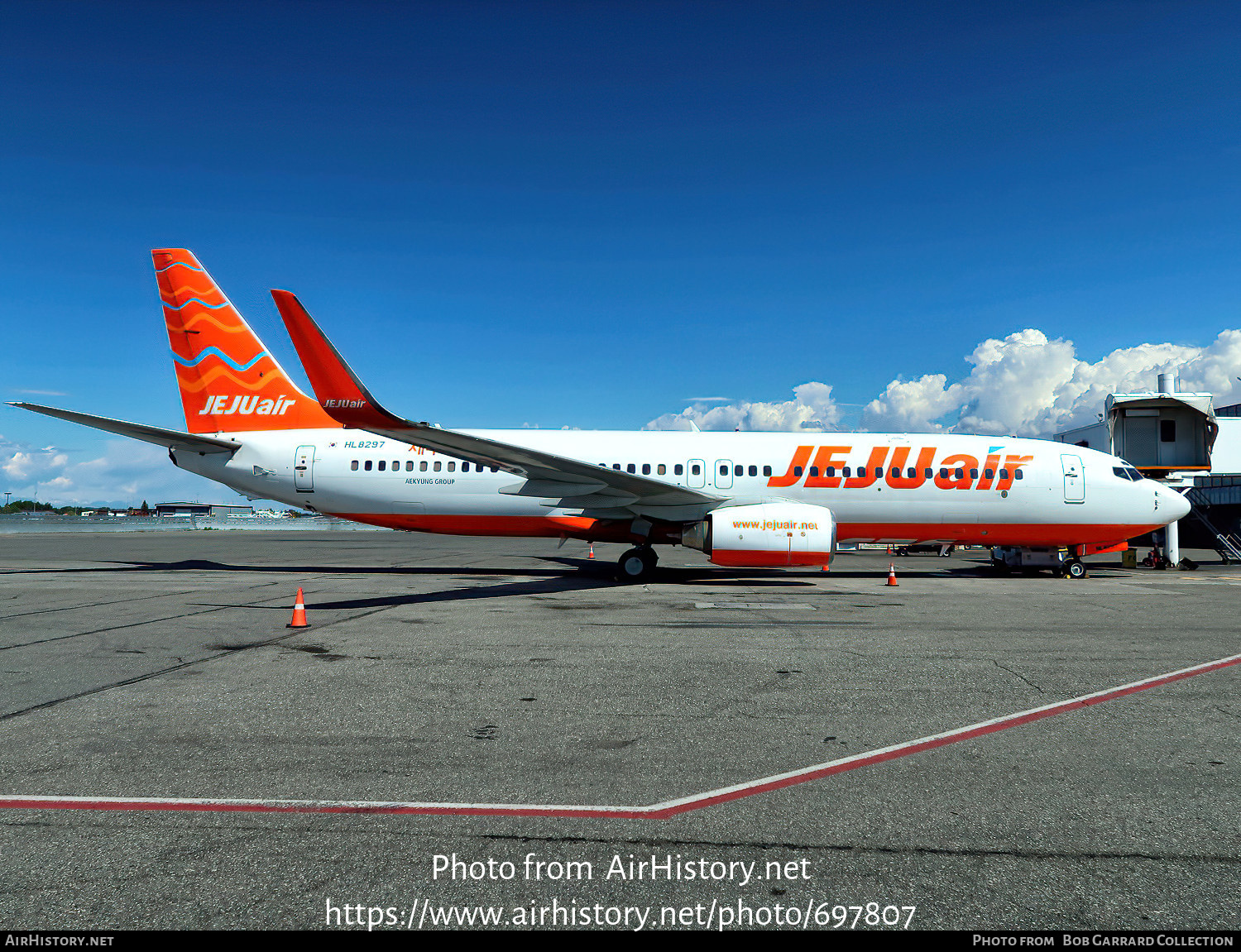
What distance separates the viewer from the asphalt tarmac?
3180mm

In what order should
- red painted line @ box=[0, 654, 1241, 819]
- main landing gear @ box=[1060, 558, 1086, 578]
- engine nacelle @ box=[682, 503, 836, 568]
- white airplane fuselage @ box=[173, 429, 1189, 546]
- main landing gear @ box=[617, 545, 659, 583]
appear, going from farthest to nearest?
main landing gear @ box=[1060, 558, 1086, 578] < white airplane fuselage @ box=[173, 429, 1189, 546] < main landing gear @ box=[617, 545, 659, 583] < engine nacelle @ box=[682, 503, 836, 568] < red painted line @ box=[0, 654, 1241, 819]

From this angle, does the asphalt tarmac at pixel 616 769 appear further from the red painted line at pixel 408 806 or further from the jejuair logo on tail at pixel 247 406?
the jejuair logo on tail at pixel 247 406

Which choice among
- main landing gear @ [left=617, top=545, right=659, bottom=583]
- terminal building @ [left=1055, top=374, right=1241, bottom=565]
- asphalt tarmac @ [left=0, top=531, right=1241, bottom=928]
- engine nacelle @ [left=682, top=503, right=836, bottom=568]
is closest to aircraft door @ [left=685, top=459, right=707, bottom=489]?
main landing gear @ [left=617, top=545, right=659, bottom=583]

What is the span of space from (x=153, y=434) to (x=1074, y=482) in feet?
78.8

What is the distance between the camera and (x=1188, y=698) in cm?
658

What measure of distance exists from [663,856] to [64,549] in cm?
3725

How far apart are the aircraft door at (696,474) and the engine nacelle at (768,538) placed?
258cm

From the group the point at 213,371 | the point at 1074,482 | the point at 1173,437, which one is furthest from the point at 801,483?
the point at 1173,437

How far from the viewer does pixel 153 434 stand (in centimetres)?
1845

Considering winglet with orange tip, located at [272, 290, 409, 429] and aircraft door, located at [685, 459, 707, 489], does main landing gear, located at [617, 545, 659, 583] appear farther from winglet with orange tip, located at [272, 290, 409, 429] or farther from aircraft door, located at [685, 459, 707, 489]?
winglet with orange tip, located at [272, 290, 409, 429]

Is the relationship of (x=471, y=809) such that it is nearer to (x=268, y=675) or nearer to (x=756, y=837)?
(x=756, y=837)

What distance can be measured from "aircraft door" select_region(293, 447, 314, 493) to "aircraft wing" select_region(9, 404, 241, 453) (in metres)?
1.73

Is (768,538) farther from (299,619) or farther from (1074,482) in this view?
(299,619)
